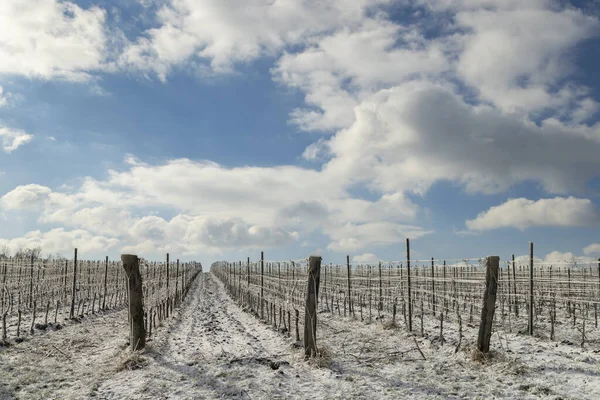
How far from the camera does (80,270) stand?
3441 centimetres

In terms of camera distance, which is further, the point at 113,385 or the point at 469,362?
the point at 469,362

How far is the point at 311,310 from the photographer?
862 cm

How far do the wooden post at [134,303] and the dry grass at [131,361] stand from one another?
44 cm

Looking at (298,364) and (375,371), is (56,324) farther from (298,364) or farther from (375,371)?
(375,371)

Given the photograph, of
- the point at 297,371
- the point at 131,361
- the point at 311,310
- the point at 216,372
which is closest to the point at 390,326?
the point at 311,310

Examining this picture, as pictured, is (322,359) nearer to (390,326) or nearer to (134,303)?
(134,303)

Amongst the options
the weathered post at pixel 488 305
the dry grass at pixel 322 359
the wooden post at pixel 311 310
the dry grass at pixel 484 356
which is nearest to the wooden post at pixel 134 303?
the wooden post at pixel 311 310

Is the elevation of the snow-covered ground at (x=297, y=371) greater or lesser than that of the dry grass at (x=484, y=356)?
lesser

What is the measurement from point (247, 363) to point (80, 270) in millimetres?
31077

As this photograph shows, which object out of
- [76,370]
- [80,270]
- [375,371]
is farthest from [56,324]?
[80,270]

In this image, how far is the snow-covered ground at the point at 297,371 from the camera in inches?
257

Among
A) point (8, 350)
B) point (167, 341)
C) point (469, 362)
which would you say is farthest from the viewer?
point (167, 341)

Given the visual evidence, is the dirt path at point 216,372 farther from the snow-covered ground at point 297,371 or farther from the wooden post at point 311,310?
the wooden post at point 311,310

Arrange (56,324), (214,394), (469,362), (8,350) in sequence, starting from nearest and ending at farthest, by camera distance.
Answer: (214,394)
(469,362)
(8,350)
(56,324)
